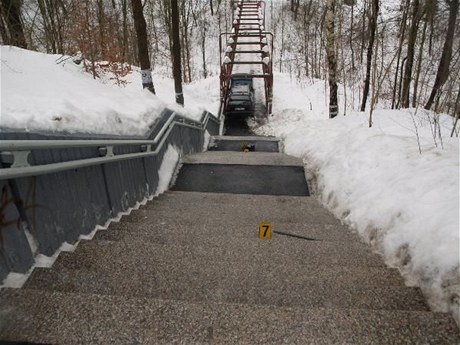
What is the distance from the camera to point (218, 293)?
2.61 metres

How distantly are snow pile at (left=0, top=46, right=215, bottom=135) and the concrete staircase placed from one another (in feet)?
3.96

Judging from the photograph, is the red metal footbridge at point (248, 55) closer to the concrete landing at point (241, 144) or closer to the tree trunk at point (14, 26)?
the concrete landing at point (241, 144)

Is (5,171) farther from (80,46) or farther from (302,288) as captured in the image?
(80,46)

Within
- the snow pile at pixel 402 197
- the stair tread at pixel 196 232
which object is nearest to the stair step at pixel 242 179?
the snow pile at pixel 402 197

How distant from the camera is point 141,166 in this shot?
5887 millimetres

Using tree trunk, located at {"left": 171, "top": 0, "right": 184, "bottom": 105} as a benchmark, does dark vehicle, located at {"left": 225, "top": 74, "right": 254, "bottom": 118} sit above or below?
below

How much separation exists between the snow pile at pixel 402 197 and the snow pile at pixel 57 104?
11.1 ft

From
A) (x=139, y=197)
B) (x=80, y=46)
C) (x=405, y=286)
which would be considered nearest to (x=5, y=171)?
(x=405, y=286)

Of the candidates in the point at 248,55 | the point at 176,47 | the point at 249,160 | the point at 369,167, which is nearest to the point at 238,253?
the point at 369,167

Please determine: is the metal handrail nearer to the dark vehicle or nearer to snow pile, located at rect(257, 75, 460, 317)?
snow pile, located at rect(257, 75, 460, 317)

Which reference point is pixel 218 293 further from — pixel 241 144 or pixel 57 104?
pixel 241 144

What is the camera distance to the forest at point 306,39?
12297 mm

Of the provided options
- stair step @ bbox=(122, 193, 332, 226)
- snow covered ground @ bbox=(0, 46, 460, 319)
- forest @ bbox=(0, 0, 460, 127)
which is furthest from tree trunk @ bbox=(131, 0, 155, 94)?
stair step @ bbox=(122, 193, 332, 226)

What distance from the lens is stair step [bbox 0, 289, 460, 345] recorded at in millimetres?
1921
